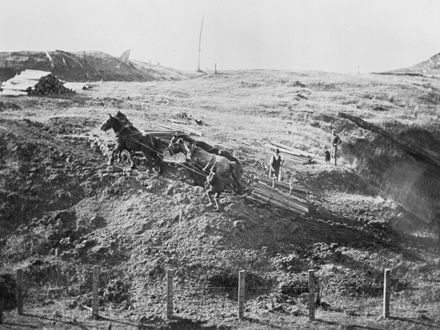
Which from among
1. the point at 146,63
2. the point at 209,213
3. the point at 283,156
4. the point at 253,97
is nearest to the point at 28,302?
the point at 209,213

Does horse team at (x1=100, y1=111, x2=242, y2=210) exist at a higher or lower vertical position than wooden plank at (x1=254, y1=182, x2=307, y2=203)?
higher

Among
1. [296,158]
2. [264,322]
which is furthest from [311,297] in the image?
[296,158]

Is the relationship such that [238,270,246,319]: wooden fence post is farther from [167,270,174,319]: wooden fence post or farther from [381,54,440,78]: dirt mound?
[381,54,440,78]: dirt mound

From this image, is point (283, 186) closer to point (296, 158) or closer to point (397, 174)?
point (296, 158)

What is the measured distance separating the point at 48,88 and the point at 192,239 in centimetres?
1830

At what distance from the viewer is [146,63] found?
208 ft

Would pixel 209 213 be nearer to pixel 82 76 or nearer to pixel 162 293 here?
pixel 162 293

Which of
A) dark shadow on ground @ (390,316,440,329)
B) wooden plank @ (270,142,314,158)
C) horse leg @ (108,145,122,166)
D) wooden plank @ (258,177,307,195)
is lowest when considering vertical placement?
dark shadow on ground @ (390,316,440,329)

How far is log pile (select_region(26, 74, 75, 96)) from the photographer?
116ft

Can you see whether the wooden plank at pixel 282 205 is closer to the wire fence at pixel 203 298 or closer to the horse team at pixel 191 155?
the horse team at pixel 191 155

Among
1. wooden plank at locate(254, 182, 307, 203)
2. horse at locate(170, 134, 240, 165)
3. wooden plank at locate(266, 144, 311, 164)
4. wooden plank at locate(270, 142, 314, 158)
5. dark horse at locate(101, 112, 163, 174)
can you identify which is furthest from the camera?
wooden plank at locate(270, 142, 314, 158)

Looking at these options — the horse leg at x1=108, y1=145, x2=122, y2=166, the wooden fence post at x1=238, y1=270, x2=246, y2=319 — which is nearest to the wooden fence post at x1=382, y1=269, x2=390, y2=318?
the wooden fence post at x1=238, y1=270, x2=246, y2=319

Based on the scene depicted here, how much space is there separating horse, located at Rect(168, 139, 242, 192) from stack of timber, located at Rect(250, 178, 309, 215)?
66 cm

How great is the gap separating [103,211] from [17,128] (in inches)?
264
